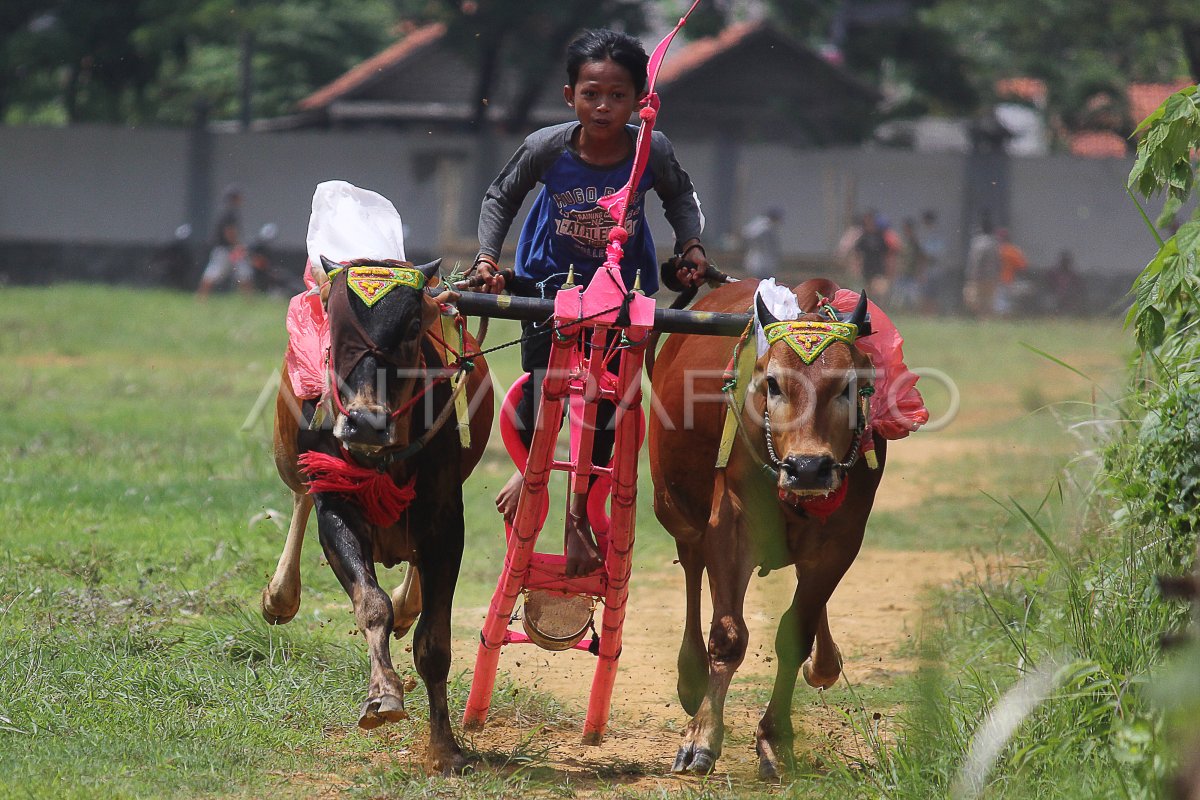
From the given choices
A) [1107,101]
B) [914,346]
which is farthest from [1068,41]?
[914,346]

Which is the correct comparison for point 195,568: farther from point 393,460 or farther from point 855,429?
point 855,429

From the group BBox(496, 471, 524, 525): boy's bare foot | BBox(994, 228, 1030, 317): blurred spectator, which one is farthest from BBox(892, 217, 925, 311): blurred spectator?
BBox(496, 471, 524, 525): boy's bare foot

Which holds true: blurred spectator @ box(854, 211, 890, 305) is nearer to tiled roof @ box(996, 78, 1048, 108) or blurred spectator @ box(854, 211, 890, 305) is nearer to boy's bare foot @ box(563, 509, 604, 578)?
tiled roof @ box(996, 78, 1048, 108)

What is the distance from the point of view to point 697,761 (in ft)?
16.3

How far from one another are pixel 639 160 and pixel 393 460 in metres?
1.32

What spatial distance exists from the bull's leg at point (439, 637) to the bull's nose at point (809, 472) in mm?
1281

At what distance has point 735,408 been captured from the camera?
16.9 ft

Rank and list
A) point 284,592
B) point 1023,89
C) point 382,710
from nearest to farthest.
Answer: point 382,710, point 284,592, point 1023,89

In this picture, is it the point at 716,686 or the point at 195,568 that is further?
the point at 195,568

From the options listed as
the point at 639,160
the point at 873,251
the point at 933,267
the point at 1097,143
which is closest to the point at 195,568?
the point at 639,160

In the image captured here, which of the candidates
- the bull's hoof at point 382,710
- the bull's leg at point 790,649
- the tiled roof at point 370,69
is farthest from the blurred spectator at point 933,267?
the bull's hoof at point 382,710

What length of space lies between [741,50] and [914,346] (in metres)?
13.2

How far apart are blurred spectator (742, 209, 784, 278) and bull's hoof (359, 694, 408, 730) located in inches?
868

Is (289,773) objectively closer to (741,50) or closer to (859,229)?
(859,229)
